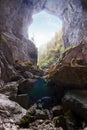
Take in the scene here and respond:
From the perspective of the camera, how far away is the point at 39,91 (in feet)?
54.3

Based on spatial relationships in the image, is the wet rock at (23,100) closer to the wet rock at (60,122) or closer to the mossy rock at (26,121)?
the mossy rock at (26,121)

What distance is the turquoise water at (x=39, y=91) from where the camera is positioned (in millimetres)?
15926

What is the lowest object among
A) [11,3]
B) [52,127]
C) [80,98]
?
[52,127]

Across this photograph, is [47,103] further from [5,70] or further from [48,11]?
[48,11]

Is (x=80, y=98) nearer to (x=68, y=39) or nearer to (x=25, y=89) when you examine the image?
(x=25, y=89)

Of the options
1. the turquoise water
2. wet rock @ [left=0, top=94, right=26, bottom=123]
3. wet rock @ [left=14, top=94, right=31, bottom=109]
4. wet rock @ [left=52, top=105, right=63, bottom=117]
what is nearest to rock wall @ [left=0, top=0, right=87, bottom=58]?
the turquoise water

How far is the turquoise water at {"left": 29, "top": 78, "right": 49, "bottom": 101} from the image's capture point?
15926mm

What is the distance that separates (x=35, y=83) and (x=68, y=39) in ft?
62.0

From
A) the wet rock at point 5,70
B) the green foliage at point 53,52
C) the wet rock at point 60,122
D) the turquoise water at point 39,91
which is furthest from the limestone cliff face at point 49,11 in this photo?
the wet rock at point 60,122

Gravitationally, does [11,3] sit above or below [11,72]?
above

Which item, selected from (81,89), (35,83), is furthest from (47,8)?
(81,89)

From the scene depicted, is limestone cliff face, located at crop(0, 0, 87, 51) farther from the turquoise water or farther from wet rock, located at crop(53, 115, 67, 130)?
wet rock, located at crop(53, 115, 67, 130)

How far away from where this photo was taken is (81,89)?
46.6ft

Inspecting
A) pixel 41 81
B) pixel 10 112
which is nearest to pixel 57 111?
pixel 10 112
